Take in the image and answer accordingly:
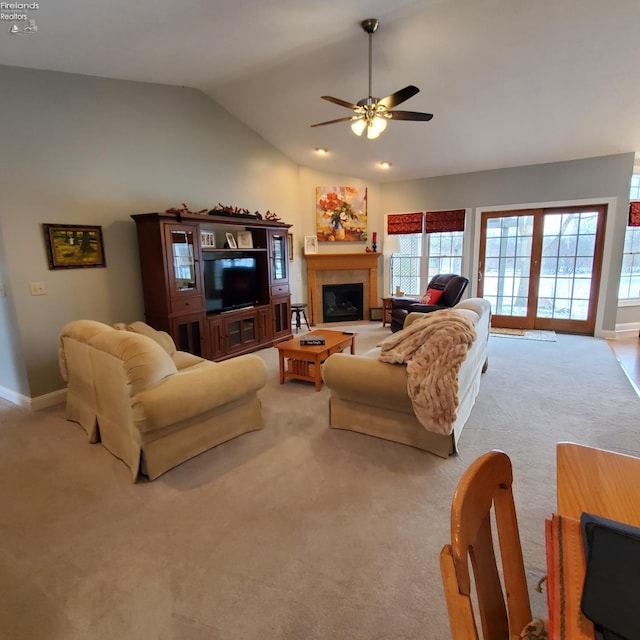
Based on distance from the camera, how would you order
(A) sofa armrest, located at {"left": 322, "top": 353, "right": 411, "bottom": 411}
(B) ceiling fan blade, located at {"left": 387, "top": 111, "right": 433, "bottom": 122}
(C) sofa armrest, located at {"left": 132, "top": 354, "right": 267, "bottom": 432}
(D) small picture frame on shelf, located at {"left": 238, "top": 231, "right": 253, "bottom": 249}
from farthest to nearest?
(D) small picture frame on shelf, located at {"left": 238, "top": 231, "right": 253, "bottom": 249} < (B) ceiling fan blade, located at {"left": 387, "top": 111, "right": 433, "bottom": 122} < (A) sofa armrest, located at {"left": 322, "top": 353, "right": 411, "bottom": 411} < (C) sofa armrest, located at {"left": 132, "top": 354, "right": 267, "bottom": 432}

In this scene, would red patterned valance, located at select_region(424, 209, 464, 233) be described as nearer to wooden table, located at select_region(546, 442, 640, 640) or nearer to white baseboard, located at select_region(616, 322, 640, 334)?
white baseboard, located at select_region(616, 322, 640, 334)

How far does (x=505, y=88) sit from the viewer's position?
390 cm

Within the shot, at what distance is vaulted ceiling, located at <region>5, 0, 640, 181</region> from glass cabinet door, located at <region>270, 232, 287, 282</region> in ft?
4.92

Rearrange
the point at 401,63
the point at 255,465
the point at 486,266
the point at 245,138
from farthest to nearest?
1. the point at 486,266
2. the point at 245,138
3. the point at 401,63
4. the point at 255,465

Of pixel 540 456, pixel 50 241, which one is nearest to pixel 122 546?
pixel 540 456

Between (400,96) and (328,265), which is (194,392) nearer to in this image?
(400,96)

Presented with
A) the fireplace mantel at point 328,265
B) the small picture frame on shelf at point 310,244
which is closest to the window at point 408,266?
the fireplace mantel at point 328,265

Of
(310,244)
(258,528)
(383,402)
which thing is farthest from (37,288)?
(310,244)

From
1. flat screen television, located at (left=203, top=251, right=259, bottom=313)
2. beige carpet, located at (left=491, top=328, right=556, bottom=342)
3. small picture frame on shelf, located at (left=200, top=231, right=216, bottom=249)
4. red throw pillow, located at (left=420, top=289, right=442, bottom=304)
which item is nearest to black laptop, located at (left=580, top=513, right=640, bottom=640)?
flat screen television, located at (left=203, top=251, right=259, bottom=313)

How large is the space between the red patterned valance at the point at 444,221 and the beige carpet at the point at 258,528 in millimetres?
3991

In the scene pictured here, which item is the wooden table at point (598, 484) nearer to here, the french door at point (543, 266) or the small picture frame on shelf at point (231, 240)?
the small picture frame on shelf at point (231, 240)

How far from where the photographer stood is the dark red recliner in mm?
5410

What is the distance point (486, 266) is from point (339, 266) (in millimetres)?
2508

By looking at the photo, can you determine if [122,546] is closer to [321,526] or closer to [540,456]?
[321,526]
